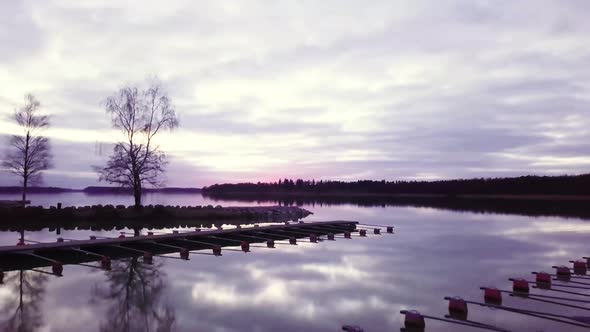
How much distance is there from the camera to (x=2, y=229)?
2484 centimetres

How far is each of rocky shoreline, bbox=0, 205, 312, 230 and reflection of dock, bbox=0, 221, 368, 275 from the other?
8624 mm

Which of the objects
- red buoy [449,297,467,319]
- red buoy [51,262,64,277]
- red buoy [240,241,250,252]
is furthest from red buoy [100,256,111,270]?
red buoy [449,297,467,319]

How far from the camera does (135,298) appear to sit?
10.8 meters

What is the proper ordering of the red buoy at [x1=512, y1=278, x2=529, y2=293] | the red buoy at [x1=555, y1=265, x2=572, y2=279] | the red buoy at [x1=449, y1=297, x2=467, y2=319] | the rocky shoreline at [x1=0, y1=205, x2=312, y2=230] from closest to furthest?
the red buoy at [x1=449, y1=297, x2=467, y2=319] < the red buoy at [x1=512, y1=278, x2=529, y2=293] < the red buoy at [x1=555, y1=265, x2=572, y2=279] < the rocky shoreline at [x1=0, y1=205, x2=312, y2=230]

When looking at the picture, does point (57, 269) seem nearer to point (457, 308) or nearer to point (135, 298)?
point (135, 298)

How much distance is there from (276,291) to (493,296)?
16.6 ft

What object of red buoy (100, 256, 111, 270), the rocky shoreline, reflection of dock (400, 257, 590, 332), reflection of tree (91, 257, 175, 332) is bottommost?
reflection of dock (400, 257, 590, 332)

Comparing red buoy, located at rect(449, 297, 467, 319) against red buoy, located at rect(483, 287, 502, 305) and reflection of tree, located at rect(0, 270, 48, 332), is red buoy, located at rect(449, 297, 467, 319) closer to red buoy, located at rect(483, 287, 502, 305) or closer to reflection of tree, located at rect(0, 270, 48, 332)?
red buoy, located at rect(483, 287, 502, 305)

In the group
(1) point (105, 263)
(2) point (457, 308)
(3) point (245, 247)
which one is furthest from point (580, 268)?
(1) point (105, 263)

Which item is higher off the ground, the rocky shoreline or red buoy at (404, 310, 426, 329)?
the rocky shoreline

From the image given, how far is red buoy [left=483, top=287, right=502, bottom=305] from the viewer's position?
10.7 m

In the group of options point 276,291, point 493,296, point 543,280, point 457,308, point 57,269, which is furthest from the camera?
point 57,269

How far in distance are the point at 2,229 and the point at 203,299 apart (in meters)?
19.4

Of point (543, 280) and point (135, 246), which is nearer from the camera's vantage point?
point (543, 280)
